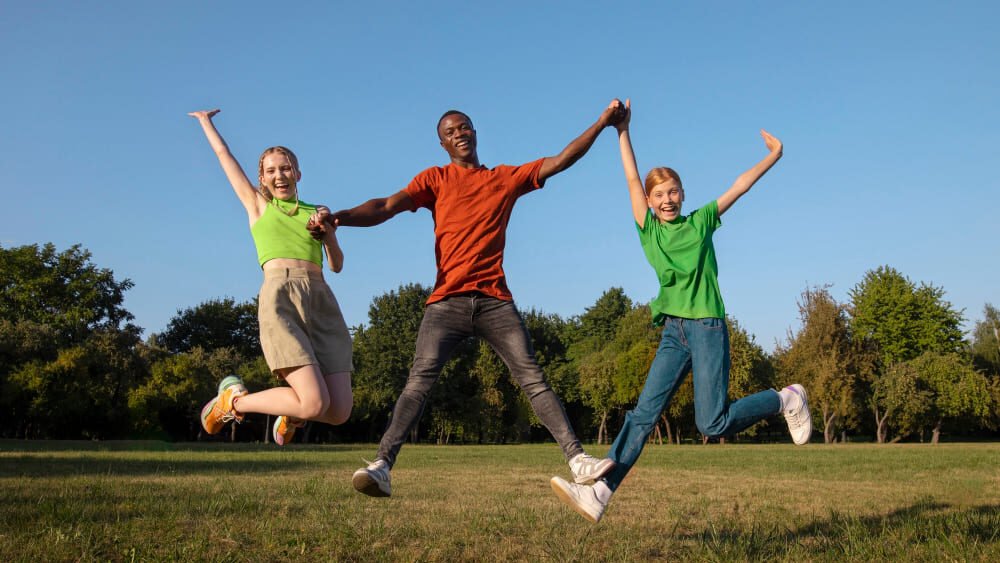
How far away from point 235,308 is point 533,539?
75.6 m

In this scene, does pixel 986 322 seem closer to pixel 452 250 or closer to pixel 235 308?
pixel 235 308

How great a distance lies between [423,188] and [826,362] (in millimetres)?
56049

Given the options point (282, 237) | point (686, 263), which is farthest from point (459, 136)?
point (686, 263)

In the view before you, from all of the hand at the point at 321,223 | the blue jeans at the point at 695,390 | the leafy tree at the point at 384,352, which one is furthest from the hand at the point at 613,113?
the leafy tree at the point at 384,352

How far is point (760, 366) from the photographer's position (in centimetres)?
5778

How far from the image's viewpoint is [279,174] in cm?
545

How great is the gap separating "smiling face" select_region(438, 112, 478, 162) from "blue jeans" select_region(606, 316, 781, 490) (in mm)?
2042

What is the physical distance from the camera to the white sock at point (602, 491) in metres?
4.89

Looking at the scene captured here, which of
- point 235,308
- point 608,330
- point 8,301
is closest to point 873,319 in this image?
point 608,330

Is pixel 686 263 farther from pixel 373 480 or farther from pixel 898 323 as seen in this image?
pixel 898 323

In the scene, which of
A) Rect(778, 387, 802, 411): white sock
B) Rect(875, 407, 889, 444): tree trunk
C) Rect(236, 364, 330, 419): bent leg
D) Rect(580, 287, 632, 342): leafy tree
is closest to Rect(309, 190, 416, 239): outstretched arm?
Rect(236, 364, 330, 419): bent leg

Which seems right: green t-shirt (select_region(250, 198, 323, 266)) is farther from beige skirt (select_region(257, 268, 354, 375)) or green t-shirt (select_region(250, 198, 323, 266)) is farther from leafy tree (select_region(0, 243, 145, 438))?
leafy tree (select_region(0, 243, 145, 438))

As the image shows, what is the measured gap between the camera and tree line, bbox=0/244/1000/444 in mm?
46688

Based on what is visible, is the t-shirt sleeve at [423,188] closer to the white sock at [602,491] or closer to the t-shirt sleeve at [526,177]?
the t-shirt sleeve at [526,177]
